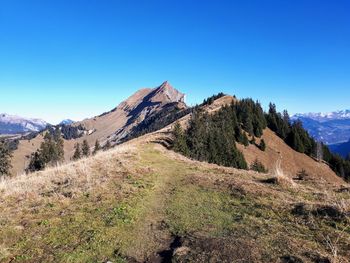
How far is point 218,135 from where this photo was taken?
81.6m

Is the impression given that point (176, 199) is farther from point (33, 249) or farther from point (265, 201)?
point (33, 249)

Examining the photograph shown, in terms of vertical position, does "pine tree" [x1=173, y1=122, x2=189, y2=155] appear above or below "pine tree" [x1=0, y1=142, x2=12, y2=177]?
above

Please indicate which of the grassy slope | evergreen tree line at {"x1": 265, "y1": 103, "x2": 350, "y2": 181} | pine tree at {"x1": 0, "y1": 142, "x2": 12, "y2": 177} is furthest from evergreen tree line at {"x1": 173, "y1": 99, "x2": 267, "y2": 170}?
pine tree at {"x1": 0, "y1": 142, "x2": 12, "y2": 177}

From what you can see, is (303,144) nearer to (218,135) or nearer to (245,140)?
(245,140)

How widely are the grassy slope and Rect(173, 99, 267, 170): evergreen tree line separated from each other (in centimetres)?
3637

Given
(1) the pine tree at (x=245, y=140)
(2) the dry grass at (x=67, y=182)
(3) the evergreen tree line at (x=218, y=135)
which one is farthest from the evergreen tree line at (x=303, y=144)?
(2) the dry grass at (x=67, y=182)

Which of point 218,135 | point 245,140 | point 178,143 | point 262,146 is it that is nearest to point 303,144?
point 262,146

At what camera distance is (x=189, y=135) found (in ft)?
214

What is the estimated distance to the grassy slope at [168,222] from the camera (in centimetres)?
998

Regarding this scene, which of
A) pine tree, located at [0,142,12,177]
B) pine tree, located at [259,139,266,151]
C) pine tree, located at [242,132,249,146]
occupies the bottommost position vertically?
pine tree, located at [0,142,12,177]

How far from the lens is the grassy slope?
32.8 ft

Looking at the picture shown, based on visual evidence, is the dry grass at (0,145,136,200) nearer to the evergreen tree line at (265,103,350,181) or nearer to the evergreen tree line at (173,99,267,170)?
the evergreen tree line at (173,99,267,170)

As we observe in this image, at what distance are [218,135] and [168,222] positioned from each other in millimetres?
69493

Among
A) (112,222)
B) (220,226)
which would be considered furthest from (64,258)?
(220,226)
